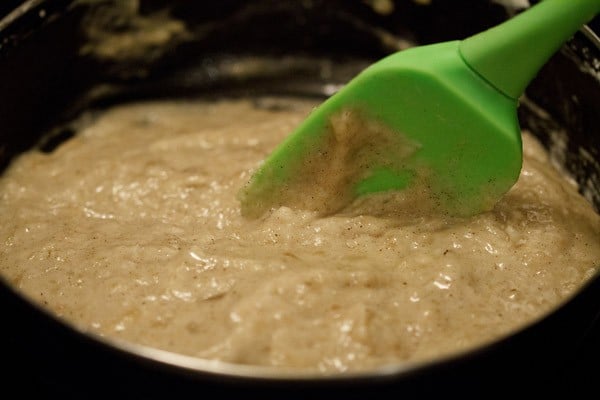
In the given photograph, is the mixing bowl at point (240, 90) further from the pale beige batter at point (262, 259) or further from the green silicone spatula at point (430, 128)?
the green silicone spatula at point (430, 128)

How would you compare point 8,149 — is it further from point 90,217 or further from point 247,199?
point 247,199

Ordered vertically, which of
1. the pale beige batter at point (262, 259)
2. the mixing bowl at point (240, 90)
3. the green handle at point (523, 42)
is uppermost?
the green handle at point (523, 42)

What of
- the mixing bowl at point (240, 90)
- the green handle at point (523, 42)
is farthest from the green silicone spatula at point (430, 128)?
the mixing bowl at point (240, 90)

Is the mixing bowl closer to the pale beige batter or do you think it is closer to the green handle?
the pale beige batter

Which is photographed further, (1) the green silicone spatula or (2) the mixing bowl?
(1) the green silicone spatula

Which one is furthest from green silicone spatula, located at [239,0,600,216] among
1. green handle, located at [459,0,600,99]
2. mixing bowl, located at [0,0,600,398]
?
mixing bowl, located at [0,0,600,398]
